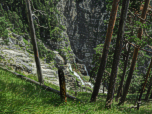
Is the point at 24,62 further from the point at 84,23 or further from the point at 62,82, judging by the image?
the point at 84,23

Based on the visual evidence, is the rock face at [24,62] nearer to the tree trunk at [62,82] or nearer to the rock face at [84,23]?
the tree trunk at [62,82]

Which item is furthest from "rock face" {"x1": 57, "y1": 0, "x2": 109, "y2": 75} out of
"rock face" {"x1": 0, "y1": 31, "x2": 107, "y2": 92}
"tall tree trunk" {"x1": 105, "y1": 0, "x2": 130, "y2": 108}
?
"tall tree trunk" {"x1": 105, "y1": 0, "x2": 130, "y2": 108}

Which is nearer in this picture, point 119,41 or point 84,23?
point 119,41

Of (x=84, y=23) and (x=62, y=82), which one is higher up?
(x=62, y=82)

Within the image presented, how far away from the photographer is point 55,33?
6775 cm

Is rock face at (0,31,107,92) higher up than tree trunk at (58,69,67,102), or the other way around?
tree trunk at (58,69,67,102)

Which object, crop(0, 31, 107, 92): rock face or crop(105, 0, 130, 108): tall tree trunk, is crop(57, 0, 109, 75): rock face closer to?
crop(0, 31, 107, 92): rock face

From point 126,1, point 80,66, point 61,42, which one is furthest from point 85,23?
point 126,1

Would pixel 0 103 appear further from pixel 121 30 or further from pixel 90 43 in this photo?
pixel 90 43

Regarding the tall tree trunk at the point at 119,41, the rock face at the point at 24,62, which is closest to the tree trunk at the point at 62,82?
the rock face at the point at 24,62

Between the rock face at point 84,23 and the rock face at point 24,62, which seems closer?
the rock face at point 24,62

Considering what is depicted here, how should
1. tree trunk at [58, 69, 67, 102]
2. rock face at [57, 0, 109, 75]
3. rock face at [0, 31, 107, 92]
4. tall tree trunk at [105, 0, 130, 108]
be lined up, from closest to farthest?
tree trunk at [58, 69, 67, 102]
tall tree trunk at [105, 0, 130, 108]
rock face at [0, 31, 107, 92]
rock face at [57, 0, 109, 75]

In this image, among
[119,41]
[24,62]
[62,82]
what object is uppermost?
[119,41]

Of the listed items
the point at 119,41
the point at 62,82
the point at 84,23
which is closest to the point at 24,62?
the point at 62,82
